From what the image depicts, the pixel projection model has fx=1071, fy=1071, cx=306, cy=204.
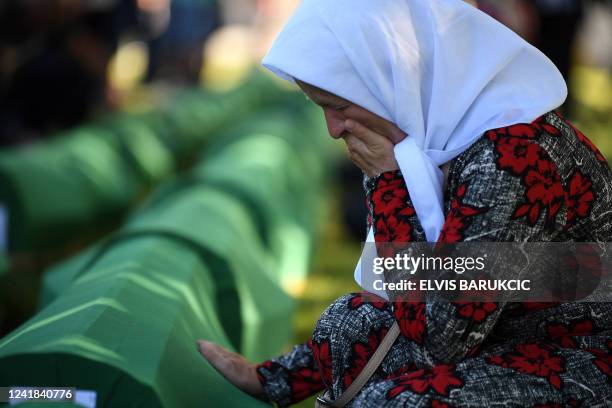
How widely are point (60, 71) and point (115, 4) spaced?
3735mm

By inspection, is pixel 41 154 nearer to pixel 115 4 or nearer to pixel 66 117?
pixel 66 117

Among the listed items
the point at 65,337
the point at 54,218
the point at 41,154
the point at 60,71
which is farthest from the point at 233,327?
the point at 60,71

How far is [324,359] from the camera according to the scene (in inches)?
95.3

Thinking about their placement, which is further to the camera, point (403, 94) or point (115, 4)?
point (115, 4)

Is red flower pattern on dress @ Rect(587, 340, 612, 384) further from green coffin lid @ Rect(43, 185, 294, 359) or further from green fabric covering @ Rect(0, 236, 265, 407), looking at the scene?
green coffin lid @ Rect(43, 185, 294, 359)

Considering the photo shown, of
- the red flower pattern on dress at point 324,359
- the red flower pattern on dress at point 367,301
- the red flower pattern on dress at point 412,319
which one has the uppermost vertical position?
the red flower pattern on dress at point 412,319

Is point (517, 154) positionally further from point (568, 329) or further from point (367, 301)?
point (367, 301)

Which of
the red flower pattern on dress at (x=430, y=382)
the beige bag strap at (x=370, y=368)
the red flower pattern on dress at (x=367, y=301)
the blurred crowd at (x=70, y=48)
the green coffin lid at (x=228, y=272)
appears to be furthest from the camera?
the blurred crowd at (x=70, y=48)

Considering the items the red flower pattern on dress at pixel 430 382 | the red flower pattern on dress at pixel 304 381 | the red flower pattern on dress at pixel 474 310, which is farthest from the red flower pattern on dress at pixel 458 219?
the red flower pattern on dress at pixel 304 381

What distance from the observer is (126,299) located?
2598 millimetres

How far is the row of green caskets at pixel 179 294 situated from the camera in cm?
217

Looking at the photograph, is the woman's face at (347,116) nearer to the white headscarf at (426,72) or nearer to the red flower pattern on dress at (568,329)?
the white headscarf at (426,72)

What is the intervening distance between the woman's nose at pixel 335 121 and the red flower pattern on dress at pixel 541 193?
459 millimetres

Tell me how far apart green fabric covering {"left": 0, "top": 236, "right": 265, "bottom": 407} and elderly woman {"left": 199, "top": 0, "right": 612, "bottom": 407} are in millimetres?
337
